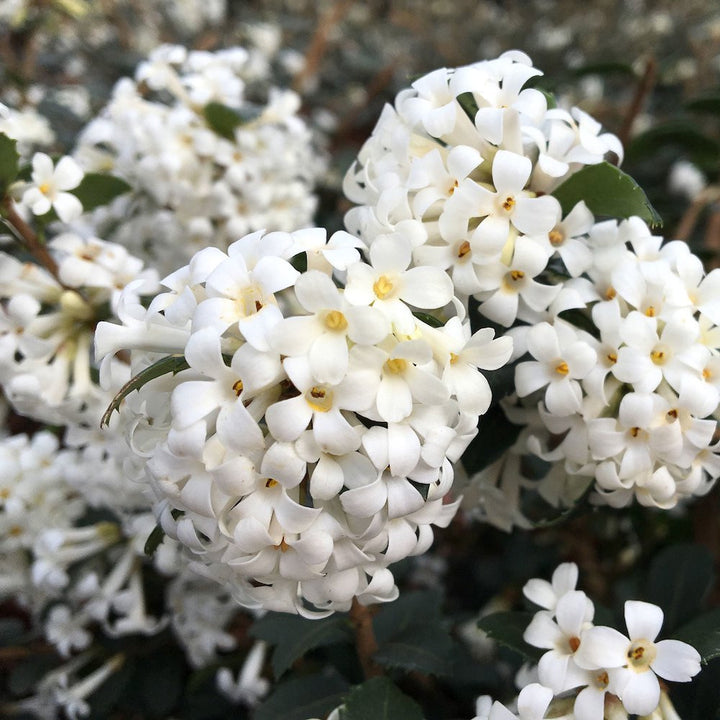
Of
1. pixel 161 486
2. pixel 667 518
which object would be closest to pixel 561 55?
pixel 667 518

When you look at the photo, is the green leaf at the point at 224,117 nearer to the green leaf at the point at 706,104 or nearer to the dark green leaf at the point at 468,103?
the dark green leaf at the point at 468,103

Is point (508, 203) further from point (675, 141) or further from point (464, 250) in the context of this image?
point (675, 141)

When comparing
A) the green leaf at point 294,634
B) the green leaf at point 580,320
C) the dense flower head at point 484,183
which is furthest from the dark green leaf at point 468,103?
the green leaf at point 294,634

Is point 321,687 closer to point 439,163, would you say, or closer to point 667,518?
point 439,163

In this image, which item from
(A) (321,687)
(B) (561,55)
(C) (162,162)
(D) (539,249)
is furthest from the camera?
(B) (561,55)

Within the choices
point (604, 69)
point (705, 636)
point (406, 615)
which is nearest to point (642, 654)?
point (705, 636)
